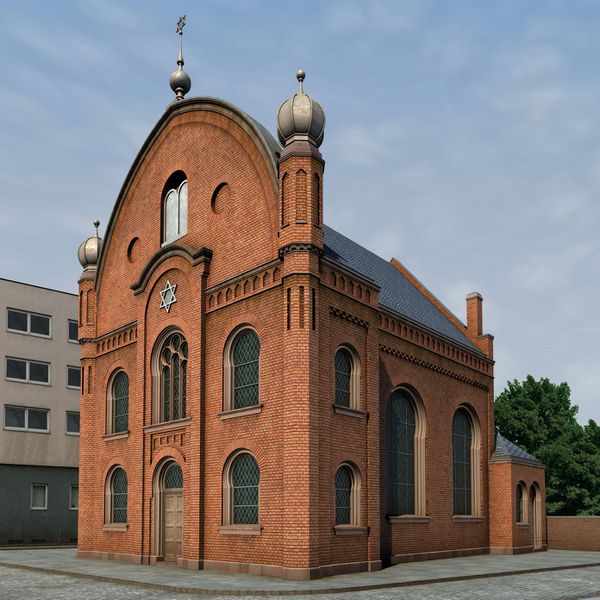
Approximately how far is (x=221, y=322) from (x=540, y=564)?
41.7 ft

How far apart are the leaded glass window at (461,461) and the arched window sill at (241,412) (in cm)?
1144

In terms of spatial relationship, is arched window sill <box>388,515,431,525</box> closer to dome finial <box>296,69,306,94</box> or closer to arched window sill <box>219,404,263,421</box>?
arched window sill <box>219,404,263,421</box>

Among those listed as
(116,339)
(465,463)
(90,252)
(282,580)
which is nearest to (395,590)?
(282,580)

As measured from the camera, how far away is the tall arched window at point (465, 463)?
31219mm

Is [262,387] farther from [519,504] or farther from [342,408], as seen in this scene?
[519,504]

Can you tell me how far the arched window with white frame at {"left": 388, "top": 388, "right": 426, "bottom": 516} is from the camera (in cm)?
2705

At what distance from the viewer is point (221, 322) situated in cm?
2386

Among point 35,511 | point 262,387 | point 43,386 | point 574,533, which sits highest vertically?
point 43,386

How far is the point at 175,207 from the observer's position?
1086 inches

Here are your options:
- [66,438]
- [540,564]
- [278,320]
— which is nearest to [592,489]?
[540,564]

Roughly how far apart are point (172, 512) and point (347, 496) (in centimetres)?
593

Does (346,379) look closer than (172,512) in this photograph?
Yes

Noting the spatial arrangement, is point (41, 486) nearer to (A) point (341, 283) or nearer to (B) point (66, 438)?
(B) point (66, 438)

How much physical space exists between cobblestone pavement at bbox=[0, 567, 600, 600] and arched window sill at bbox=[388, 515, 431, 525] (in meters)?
4.62
